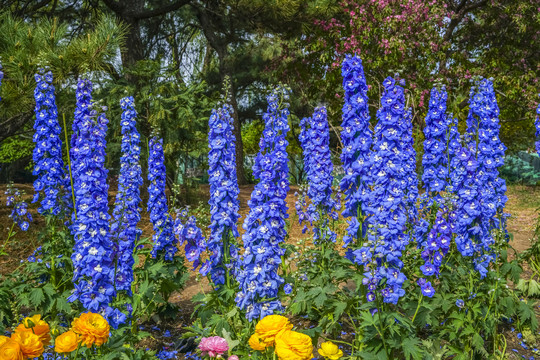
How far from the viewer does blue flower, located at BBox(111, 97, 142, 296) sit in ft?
9.30

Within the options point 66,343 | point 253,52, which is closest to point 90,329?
point 66,343

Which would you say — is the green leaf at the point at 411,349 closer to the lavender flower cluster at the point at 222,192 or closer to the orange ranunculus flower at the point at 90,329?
the lavender flower cluster at the point at 222,192

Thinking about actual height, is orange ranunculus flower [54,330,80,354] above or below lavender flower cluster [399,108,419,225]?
below

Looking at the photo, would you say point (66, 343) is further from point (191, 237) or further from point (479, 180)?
point (479, 180)

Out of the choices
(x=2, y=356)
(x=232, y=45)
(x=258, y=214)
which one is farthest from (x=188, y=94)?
(x=232, y=45)

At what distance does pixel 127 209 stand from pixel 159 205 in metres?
0.46

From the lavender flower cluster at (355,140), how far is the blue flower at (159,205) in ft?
5.41

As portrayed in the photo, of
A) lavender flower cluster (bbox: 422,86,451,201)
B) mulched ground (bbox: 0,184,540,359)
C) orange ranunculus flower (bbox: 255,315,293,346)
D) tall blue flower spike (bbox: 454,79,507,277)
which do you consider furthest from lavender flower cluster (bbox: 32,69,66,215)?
tall blue flower spike (bbox: 454,79,507,277)

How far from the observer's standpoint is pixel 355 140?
10.1 feet

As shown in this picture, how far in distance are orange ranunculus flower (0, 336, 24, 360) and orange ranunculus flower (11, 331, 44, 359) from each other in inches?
0.8

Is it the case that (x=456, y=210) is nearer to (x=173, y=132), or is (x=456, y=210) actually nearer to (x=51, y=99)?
(x=51, y=99)

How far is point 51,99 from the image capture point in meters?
3.94

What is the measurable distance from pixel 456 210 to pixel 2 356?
2841mm

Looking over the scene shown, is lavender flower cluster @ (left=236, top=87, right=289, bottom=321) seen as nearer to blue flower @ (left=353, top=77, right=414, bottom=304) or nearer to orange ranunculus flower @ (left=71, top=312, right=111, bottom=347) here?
blue flower @ (left=353, top=77, right=414, bottom=304)
